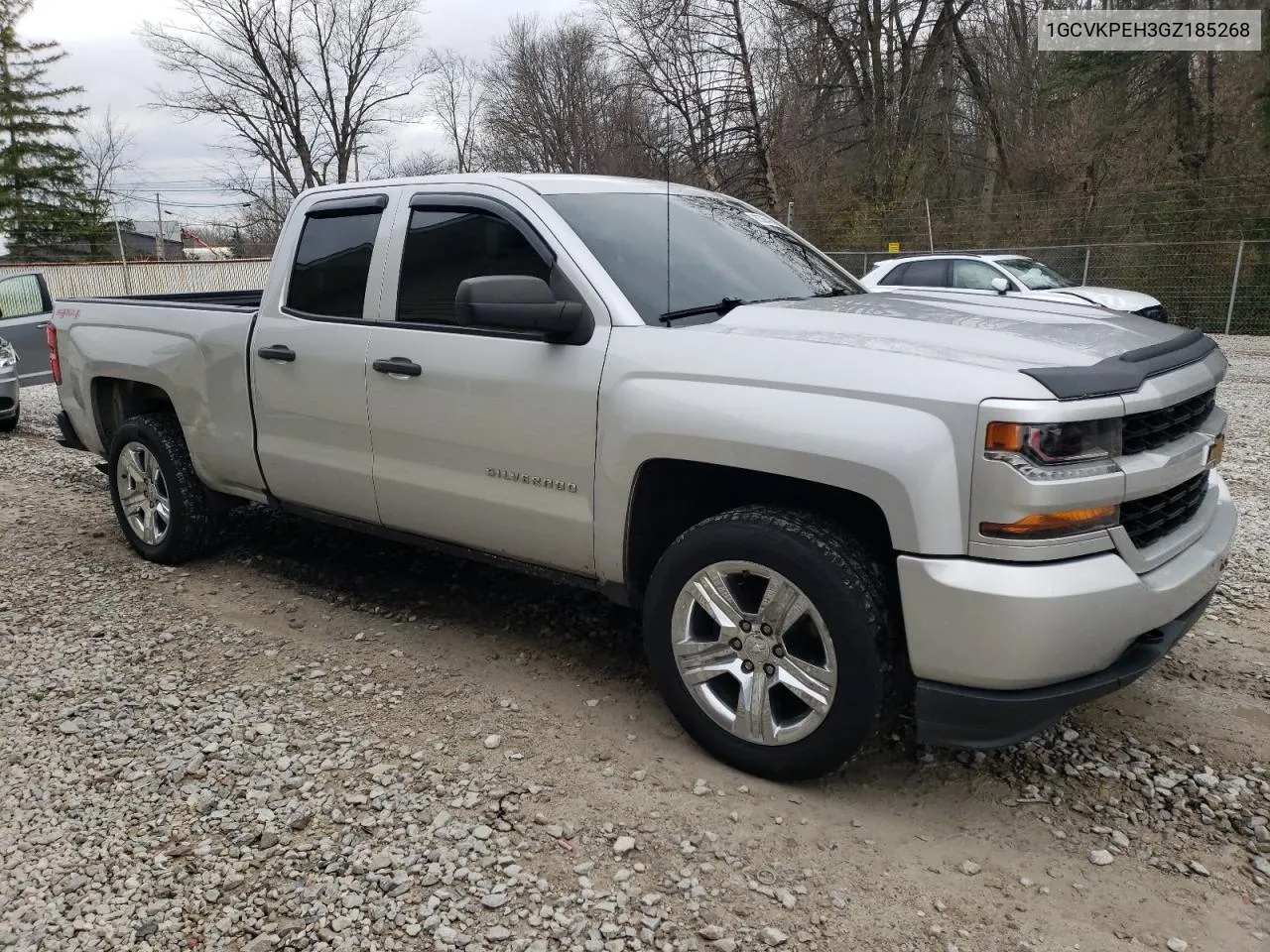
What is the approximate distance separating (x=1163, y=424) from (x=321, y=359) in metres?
3.17

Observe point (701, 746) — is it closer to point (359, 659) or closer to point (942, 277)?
point (359, 659)

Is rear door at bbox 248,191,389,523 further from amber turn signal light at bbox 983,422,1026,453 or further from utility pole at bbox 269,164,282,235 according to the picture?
utility pole at bbox 269,164,282,235

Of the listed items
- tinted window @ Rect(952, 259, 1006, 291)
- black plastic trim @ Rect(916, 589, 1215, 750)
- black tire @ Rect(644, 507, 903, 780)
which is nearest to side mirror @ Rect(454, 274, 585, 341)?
black tire @ Rect(644, 507, 903, 780)

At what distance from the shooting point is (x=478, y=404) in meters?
3.64

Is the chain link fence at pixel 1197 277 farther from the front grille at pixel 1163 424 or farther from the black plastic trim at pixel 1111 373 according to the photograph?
the black plastic trim at pixel 1111 373

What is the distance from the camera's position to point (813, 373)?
2889 millimetres

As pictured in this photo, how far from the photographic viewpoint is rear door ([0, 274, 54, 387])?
10.6 metres

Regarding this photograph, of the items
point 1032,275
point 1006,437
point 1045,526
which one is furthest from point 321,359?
point 1032,275

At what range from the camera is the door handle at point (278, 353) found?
4328mm

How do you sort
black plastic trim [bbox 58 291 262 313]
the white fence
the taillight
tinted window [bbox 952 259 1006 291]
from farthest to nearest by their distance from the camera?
the white fence → tinted window [bbox 952 259 1006 291] → the taillight → black plastic trim [bbox 58 291 262 313]

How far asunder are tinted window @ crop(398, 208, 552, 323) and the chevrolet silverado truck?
0.01 m

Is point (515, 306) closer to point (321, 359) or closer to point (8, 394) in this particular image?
point (321, 359)

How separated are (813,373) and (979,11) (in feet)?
86.3

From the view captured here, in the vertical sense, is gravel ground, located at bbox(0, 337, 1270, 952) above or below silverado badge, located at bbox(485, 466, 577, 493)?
below
